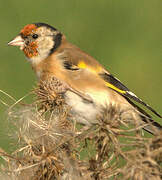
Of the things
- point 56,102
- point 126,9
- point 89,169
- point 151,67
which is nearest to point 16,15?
point 126,9

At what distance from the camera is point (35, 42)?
412 centimetres

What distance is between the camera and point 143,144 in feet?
7.46

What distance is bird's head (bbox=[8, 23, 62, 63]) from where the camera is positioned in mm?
4082

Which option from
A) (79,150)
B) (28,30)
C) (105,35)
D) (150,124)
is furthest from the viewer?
(105,35)

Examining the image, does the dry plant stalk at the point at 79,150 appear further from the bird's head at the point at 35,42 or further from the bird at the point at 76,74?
the bird's head at the point at 35,42

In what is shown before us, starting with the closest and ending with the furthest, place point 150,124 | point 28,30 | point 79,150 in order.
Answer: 1. point 150,124
2. point 79,150
3. point 28,30

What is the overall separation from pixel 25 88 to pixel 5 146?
3629 millimetres

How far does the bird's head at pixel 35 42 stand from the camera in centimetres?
408

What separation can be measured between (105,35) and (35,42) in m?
3.35

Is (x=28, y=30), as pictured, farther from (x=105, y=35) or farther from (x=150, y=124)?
(x=105, y=35)

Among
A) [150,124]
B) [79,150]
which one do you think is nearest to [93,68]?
[79,150]

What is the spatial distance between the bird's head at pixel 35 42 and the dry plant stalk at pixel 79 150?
1273 millimetres

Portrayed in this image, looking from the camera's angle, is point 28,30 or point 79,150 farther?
point 28,30

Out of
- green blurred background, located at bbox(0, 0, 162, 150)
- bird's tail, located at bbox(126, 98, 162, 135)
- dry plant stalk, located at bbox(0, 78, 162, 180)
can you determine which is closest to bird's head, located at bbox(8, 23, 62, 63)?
bird's tail, located at bbox(126, 98, 162, 135)
